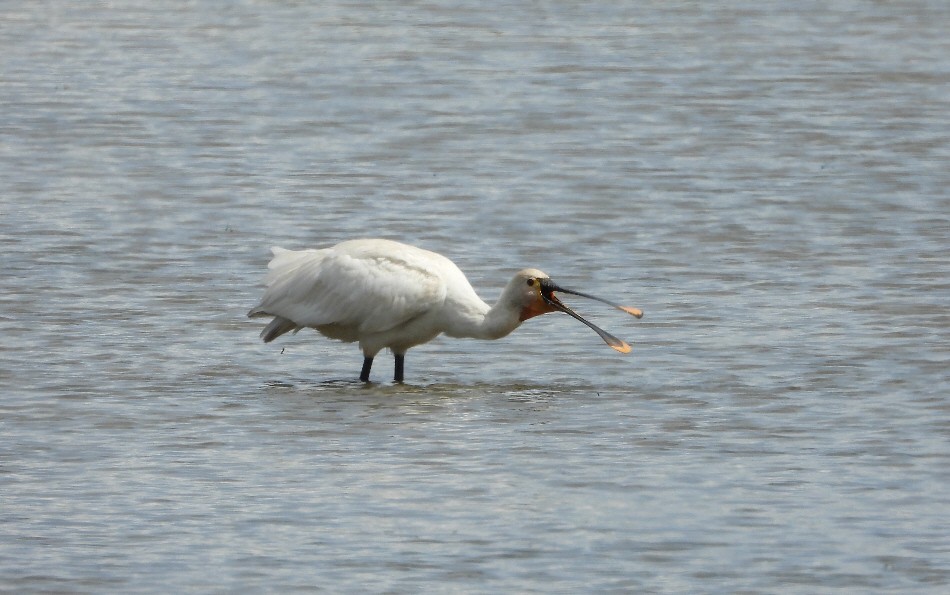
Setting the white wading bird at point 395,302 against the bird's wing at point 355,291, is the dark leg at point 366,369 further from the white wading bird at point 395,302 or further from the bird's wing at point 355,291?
the bird's wing at point 355,291

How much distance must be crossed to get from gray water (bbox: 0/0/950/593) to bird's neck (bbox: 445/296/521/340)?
243mm

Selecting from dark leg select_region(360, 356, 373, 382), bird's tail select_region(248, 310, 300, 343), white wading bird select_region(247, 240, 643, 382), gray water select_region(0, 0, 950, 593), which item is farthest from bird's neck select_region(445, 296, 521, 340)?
bird's tail select_region(248, 310, 300, 343)

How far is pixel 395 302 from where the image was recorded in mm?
10375

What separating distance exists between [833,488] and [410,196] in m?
7.20

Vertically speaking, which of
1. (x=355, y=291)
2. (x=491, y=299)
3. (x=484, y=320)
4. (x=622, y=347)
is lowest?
(x=491, y=299)

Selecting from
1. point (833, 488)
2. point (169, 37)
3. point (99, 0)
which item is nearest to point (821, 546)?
point (833, 488)

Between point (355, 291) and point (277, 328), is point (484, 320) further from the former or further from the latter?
point (277, 328)

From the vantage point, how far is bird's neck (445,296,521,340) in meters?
10.4

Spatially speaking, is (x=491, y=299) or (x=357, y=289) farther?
(x=491, y=299)

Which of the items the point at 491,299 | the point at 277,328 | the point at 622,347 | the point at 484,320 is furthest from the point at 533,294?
the point at 491,299

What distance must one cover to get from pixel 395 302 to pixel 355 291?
0.25 m

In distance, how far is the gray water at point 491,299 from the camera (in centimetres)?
759

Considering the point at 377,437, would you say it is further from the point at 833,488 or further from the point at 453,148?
the point at 453,148

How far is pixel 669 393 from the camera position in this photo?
397 inches
